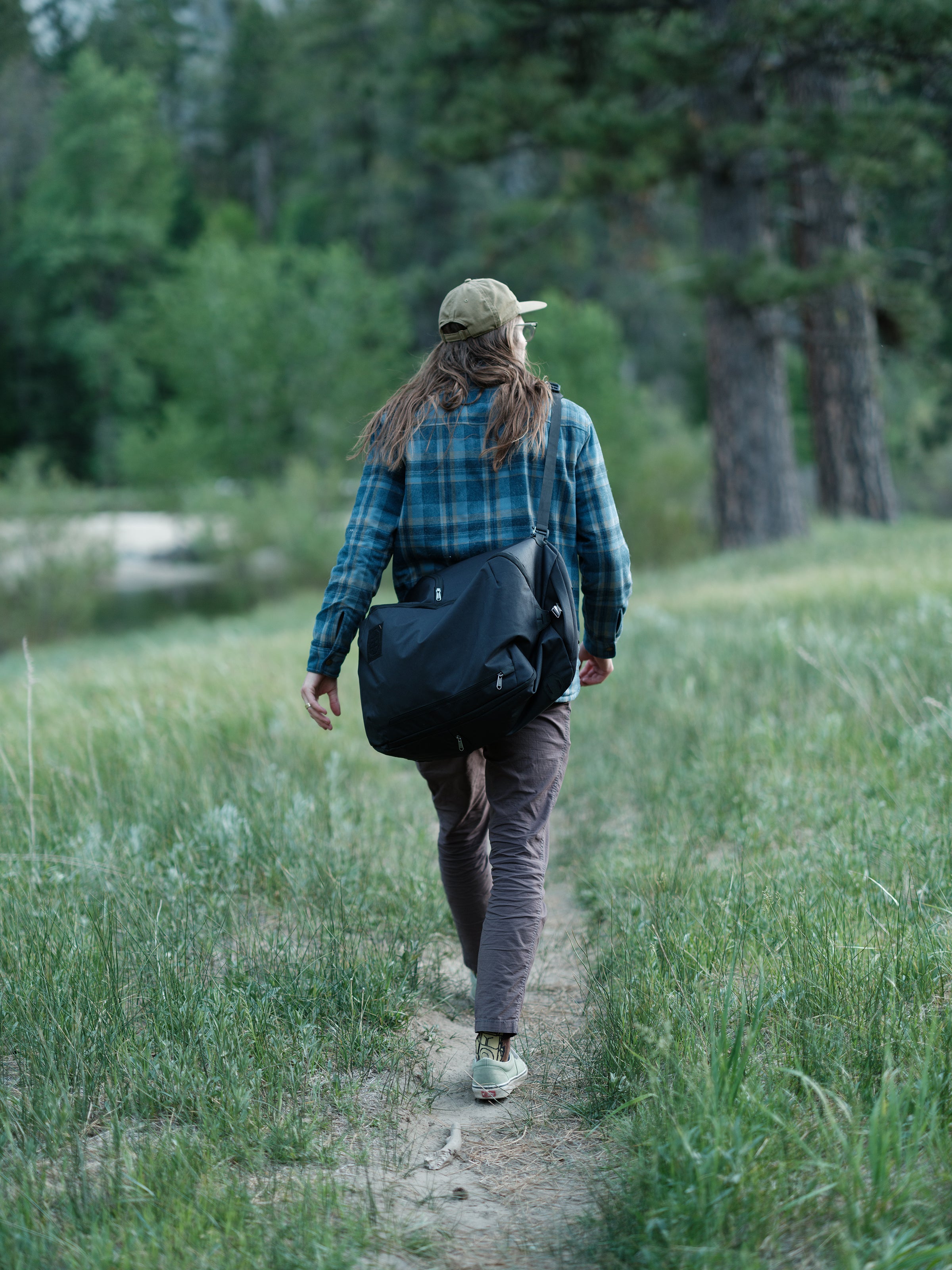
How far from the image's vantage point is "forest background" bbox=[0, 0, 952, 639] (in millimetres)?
11625

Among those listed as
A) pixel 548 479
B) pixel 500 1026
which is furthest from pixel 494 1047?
pixel 548 479

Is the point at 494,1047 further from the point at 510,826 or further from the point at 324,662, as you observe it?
the point at 324,662

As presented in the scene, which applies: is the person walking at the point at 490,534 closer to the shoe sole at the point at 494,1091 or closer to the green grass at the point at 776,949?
the shoe sole at the point at 494,1091

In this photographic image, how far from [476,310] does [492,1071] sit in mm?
1793

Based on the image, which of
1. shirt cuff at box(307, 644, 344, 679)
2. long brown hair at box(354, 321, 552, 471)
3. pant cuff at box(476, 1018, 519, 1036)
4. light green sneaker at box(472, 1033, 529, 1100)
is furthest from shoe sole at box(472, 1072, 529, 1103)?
long brown hair at box(354, 321, 552, 471)

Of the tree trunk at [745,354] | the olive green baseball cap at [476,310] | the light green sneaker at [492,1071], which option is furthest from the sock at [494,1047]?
the tree trunk at [745,354]

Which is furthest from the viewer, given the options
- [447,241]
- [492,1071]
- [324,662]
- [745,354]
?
[447,241]

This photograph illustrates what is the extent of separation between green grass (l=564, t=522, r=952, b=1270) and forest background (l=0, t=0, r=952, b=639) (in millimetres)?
7030

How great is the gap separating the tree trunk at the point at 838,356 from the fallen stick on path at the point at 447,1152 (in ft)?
41.3

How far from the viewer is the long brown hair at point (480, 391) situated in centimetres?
252

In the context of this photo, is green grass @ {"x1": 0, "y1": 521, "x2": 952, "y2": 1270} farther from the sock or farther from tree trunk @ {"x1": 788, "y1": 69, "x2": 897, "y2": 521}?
tree trunk @ {"x1": 788, "y1": 69, "x2": 897, "y2": 521}

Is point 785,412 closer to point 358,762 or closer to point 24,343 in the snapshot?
point 358,762

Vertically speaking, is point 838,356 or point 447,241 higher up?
point 447,241

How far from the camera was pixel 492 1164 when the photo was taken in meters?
2.26
